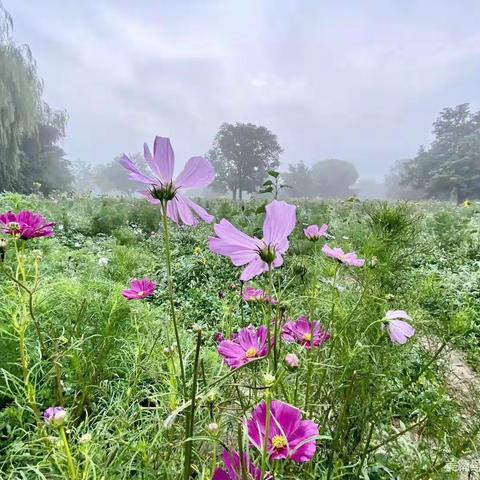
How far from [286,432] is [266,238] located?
19 cm

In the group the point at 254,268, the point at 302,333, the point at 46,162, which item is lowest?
the point at 302,333

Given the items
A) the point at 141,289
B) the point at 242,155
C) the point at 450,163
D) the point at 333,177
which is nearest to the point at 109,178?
the point at 242,155

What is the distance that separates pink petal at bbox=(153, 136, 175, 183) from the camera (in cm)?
35

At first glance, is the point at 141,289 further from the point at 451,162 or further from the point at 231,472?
the point at 451,162

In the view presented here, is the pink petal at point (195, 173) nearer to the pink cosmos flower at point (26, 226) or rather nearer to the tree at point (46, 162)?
the pink cosmos flower at point (26, 226)

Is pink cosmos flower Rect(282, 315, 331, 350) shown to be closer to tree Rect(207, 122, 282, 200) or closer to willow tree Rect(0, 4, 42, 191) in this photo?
willow tree Rect(0, 4, 42, 191)

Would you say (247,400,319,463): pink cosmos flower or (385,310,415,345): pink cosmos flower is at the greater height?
(385,310,415,345): pink cosmos flower

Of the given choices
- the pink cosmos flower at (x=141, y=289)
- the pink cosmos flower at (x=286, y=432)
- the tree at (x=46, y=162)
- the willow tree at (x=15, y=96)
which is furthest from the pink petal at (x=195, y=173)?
the tree at (x=46, y=162)

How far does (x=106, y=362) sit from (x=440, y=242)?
3.92 m

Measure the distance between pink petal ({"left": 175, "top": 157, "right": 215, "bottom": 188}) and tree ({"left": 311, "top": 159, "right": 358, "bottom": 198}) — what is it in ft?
138

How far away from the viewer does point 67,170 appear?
1769 centimetres

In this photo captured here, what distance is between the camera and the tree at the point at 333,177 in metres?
42.7

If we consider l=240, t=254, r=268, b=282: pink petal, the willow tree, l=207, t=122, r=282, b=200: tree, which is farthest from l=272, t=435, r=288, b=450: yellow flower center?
l=207, t=122, r=282, b=200: tree

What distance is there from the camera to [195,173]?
37cm
